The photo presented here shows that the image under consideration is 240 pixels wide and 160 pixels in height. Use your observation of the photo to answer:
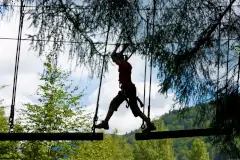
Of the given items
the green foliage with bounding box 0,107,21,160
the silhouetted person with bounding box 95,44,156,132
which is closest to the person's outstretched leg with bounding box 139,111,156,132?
the silhouetted person with bounding box 95,44,156,132

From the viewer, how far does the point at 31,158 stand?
13094 mm

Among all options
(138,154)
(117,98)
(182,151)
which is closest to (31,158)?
(117,98)

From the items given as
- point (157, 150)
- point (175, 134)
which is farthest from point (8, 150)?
point (157, 150)

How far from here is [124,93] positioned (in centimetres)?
444

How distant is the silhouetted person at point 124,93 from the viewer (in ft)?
14.2

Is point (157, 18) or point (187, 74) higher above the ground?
point (157, 18)

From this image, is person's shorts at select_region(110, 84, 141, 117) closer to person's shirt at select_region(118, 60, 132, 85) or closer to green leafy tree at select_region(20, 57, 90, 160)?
person's shirt at select_region(118, 60, 132, 85)

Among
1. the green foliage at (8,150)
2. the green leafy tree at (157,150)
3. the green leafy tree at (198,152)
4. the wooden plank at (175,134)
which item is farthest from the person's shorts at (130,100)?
the green leafy tree at (198,152)

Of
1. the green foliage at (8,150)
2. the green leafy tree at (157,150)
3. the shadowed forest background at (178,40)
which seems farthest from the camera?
the green leafy tree at (157,150)

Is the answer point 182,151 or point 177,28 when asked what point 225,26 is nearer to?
point 177,28

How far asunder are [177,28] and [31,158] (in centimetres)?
976

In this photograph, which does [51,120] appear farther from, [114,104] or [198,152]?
[198,152]

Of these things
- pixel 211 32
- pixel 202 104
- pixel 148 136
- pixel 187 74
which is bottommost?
pixel 148 136

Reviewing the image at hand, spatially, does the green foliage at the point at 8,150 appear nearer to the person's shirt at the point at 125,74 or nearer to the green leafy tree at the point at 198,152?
the person's shirt at the point at 125,74
